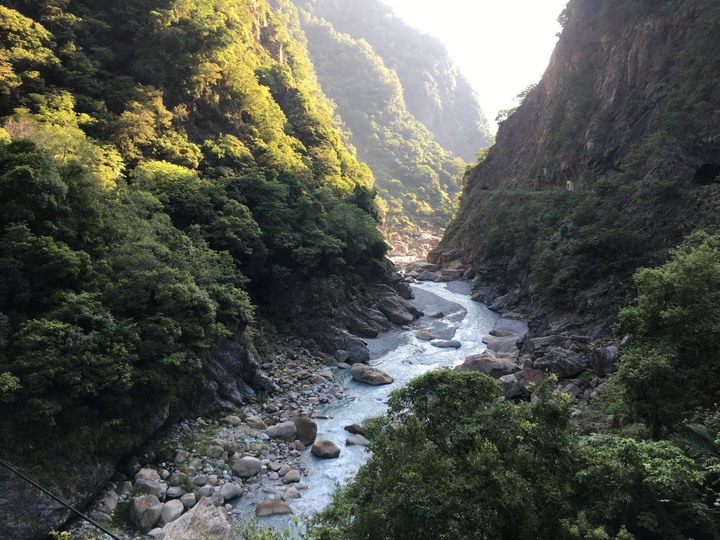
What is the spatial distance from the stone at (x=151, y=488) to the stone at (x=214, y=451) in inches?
73.8

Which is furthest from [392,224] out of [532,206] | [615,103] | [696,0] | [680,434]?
[680,434]

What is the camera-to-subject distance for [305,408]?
18.1 metres

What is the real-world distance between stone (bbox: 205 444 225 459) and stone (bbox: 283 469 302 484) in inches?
88.9

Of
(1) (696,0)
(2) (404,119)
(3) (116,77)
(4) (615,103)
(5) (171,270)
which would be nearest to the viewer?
(5) (171,270)

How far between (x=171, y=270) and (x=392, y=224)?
7447 centimetres

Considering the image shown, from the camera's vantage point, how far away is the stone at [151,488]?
11.8m

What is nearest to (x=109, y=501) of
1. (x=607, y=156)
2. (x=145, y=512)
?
(x=145, y=512)

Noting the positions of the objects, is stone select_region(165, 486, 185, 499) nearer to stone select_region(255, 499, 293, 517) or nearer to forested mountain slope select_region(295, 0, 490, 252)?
stone select_region(255, 499, 293, 517)

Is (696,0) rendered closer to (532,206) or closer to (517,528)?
(532,206)

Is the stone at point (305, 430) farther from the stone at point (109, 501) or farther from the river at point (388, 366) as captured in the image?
the stone at point (109, 501)

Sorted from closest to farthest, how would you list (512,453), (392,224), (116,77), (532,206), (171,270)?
(512,453)
(171,270)
(116,77)
(532,206)
(392,224)

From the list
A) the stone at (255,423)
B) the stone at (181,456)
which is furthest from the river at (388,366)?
the stone at (181,456)

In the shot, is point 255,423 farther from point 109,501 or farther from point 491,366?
point 491,366

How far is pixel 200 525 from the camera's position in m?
10.2
